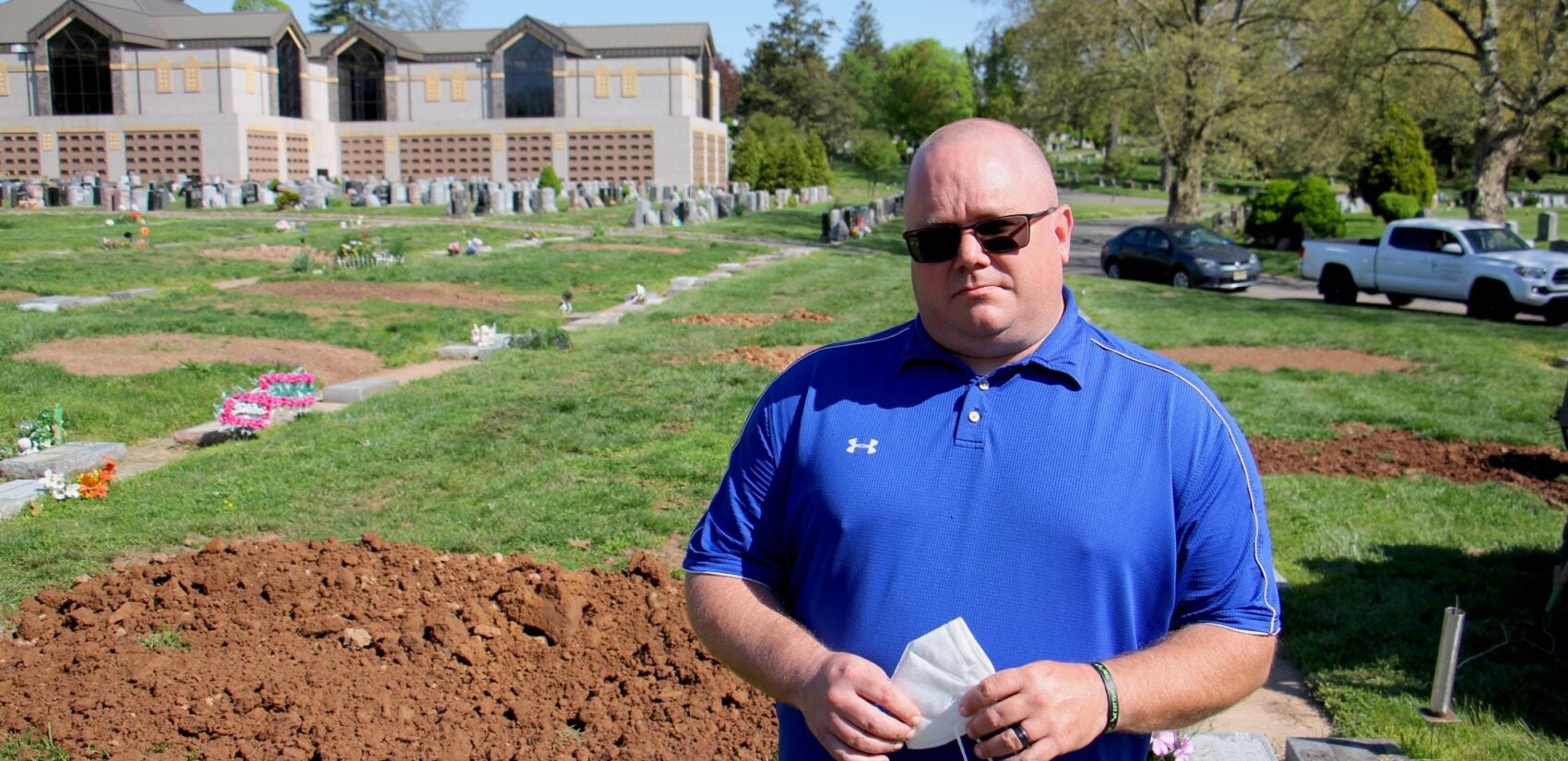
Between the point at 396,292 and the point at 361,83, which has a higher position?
the point at 361,83

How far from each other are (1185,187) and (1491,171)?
9393mm

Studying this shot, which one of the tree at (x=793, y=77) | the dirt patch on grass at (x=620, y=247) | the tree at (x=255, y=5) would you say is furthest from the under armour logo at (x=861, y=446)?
the tree at (x=255, y=5)

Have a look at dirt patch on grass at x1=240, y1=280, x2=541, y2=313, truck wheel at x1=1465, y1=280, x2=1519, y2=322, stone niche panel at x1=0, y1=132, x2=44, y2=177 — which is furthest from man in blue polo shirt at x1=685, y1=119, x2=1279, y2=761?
stone niche panel at x1=0, y1=132, x2=44, y2=177

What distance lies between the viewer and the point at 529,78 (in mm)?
59281

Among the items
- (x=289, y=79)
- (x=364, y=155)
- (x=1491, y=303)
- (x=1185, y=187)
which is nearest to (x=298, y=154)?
(x=364, y=155)

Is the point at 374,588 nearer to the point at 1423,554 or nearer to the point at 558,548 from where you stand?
the point at 558,548

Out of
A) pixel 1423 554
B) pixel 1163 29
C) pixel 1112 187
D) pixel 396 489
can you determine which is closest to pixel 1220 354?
pixel 1423 554

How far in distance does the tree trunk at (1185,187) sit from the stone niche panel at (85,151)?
46.9 meters

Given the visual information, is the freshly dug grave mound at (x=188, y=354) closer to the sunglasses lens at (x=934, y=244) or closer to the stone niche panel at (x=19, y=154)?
the sunglasses lens at (x=934, y=244)

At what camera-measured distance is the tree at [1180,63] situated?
100 feet

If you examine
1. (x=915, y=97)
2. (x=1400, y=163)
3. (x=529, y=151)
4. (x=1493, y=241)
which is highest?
(x=915, y=97)

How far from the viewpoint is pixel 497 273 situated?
2014cm

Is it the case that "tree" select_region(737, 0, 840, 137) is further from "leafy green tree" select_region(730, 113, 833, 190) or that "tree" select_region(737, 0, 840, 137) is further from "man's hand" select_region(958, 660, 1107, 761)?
"man's hand" select_region(958, 660, 1107, 761)

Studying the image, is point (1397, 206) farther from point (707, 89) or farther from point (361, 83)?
point (361, 83)
